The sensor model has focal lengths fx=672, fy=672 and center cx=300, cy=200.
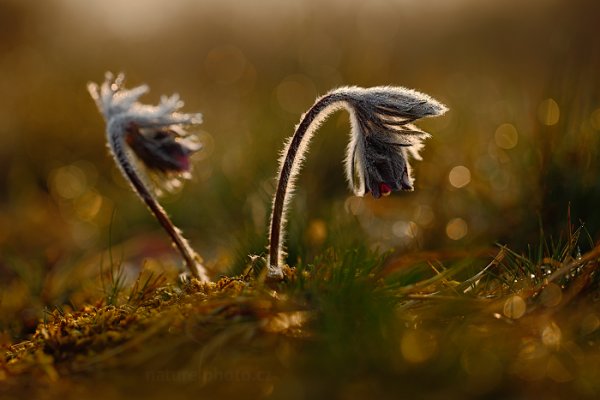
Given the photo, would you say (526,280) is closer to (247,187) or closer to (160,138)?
(160,138)

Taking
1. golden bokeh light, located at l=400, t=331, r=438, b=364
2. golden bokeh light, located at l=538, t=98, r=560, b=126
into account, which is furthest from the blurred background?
golden bokeh light, located at l=400, t=331, r=438, b=364

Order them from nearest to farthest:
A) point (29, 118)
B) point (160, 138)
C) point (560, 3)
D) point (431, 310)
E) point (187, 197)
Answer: point (431, 310) < point (160, 138) < point (187, 197) < point (29, 118) < point (560, 3)

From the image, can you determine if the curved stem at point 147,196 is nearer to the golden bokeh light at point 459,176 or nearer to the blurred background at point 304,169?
the blurred background at point 304,169

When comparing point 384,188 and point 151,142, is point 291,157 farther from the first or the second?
point 151,142

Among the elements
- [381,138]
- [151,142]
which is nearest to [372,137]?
[381,138]

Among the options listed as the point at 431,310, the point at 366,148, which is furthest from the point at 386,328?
the point at 366,148

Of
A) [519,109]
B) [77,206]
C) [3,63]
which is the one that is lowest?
[77,206]
